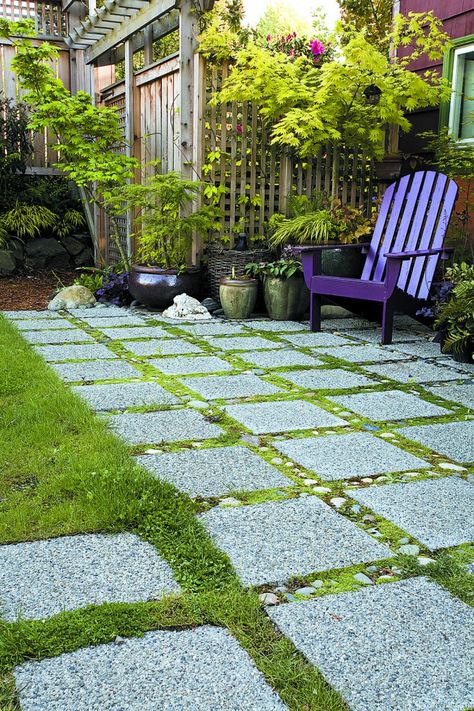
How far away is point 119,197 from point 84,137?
139 centimetres

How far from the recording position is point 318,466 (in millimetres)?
2371

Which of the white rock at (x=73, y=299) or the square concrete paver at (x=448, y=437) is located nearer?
the square concrete paver at (x=448, y=437)

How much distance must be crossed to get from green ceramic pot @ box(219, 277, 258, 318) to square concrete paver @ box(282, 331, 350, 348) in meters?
0.69

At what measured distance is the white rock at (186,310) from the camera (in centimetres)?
548

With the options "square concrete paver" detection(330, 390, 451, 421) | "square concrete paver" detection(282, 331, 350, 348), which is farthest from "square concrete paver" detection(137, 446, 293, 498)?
"square concrete paver" detection(282, 331, 350, 348)

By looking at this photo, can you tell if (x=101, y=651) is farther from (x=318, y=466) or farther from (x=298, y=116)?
(x=298, y=116)

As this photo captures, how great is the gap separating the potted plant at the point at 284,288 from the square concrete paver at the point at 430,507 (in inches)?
125

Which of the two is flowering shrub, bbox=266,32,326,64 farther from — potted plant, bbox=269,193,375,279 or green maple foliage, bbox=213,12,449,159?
potted plant, bbox=269,193,375,279

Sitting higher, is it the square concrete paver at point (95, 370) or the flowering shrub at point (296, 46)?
the flowering shrub at point (296, 46)

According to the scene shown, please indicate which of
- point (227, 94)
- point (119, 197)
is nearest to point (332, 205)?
point (227, 94)

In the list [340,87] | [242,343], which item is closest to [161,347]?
[242,343]

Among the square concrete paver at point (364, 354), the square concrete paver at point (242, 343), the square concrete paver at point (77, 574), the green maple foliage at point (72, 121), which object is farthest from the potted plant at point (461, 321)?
the green maple foliage at point (72, 121)

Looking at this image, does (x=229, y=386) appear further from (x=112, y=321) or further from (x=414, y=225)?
(x=414, y=225)

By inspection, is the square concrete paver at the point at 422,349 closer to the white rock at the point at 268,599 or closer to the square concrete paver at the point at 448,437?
the square concrete paver at the point at 448,437
